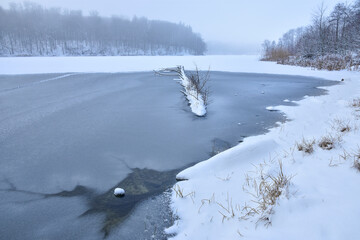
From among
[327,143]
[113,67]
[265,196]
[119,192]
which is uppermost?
[113,67]

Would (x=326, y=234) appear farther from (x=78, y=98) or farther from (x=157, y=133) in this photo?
(x=78, y=98)

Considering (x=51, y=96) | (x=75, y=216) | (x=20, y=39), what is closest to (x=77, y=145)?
(x=75, y=216)

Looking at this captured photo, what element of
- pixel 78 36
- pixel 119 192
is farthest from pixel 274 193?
pixel 78 36

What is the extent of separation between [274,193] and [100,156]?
293 cm

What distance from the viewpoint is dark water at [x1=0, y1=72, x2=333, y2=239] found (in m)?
2.24

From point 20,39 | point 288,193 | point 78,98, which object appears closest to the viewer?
point 288,193

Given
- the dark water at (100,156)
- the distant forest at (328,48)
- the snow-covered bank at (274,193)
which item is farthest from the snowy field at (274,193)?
the distant forest at (328,48)

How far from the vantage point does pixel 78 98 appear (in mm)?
8094

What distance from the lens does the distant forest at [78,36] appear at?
61812 mm

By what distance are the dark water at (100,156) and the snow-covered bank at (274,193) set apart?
1.30ft

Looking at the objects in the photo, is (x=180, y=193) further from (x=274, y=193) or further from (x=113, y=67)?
(x=113, y=67)

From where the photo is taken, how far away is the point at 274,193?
201 centimetres

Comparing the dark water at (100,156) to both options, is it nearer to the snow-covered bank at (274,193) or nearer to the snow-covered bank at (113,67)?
the snow-covered bank at (274,193)

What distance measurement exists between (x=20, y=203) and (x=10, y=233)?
496 mm
